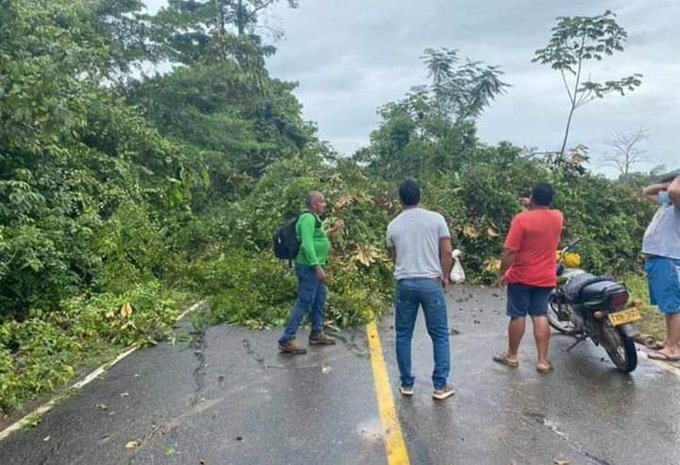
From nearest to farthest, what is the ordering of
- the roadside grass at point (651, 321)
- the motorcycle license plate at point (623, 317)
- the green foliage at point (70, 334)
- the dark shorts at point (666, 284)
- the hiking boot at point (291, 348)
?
the motorcycle license plate at point (623, 317) → the green foliage at point (70, 334) → the dark shorts at point (666, 284) → the hiking boot at point (291, 348) → the roadside grass at point (651, 321)

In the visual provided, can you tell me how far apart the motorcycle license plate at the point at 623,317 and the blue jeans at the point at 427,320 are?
165 centimetres

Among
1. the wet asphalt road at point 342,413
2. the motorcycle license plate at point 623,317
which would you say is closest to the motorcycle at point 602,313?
the motorcycle license plate at point 623,317

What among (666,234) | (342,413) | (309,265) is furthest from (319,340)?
(666,234)

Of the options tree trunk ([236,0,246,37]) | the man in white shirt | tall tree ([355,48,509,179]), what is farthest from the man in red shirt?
tree trunk ([236,0,246,37])

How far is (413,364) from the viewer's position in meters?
5.93

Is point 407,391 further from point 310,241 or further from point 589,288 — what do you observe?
point 589,288

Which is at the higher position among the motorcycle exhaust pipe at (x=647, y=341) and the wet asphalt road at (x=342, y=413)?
the wet asphalt road at (x=342, y=413)

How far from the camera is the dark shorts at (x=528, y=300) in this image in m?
5.49

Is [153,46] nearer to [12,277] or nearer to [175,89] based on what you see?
[175,89]

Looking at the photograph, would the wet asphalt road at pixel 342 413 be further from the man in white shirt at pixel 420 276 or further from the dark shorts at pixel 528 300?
the dark shorts at pixel 528 300

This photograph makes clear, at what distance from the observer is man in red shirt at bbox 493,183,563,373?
5348mm

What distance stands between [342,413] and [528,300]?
2.14 meters

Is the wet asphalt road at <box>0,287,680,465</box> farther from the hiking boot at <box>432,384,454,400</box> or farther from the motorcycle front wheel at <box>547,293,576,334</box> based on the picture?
the motorcycle front wheel at <box>547,293,576,334</box>

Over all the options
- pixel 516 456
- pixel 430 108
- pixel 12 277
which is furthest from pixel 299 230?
pixel 430 108
